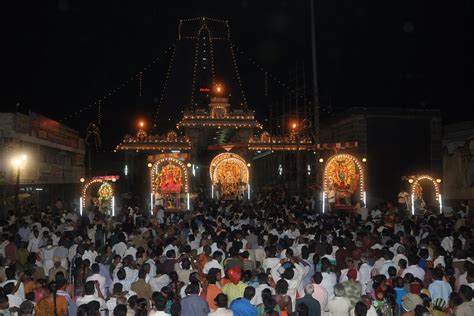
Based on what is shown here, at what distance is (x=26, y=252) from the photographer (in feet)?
42.1

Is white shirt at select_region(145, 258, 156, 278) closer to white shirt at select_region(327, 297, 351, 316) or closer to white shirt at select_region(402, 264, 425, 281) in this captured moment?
white shirt at select_region(327, 297, 351, 316)

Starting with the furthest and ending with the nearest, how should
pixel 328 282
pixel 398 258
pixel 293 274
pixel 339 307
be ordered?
pixel 398 258, pixel 328 282, pixel 293 274, pixel 339 307

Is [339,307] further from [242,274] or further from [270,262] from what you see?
[270,262]

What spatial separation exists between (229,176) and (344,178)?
10.5m

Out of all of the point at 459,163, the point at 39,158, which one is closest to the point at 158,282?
the point at 459,163

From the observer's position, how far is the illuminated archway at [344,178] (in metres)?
25.9

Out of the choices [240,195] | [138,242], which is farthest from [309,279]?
[240,195]

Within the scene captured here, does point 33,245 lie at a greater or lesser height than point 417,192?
lesser

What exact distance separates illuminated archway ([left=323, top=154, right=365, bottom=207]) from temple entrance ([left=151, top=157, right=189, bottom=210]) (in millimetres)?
7507

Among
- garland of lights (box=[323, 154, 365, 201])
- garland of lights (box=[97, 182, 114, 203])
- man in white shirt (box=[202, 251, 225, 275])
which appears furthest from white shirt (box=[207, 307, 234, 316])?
garland of lights (box=[97, 182, 114, 203])

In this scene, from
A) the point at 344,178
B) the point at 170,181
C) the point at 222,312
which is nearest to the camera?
the point at 222,312

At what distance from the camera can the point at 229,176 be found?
115 ft

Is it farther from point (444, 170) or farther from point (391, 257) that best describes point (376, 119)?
point (391, 257)

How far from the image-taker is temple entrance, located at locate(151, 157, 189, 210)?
95.8 feet
